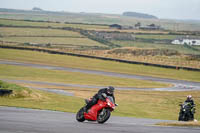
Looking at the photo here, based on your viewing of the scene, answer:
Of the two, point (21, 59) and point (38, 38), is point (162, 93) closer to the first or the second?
point (21, 59)

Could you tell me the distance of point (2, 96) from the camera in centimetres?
2620

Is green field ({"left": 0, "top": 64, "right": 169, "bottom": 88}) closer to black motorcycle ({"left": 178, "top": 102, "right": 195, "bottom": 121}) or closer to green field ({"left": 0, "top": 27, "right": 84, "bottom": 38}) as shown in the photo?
black motorcycle ({"left": 178, "top": 102, "right": 195, "bottom": 121})

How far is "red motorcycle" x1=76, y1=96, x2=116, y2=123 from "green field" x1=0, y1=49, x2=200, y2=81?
157ft

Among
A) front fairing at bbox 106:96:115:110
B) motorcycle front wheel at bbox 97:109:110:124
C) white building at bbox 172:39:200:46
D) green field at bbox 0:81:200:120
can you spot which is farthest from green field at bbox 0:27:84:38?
front fairing at bbox 106:96:115:110

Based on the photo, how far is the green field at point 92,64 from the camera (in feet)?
218

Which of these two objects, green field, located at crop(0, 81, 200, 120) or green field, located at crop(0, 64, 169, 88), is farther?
green field, located at crop(0, 64, 169, 88)

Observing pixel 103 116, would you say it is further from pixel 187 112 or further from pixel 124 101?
pixel 124 101

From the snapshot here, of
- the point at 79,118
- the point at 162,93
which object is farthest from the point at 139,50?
the point at 79,118

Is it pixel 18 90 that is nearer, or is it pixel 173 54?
pixel 18 90

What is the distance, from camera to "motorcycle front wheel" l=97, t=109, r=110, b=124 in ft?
50.6

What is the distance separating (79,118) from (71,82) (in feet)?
109

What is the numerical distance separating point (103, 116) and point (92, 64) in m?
57.1

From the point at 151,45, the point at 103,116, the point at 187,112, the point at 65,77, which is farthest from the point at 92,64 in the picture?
the point at 151,45

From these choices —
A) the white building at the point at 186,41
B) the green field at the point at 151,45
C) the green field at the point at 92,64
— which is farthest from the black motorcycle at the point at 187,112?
the white building at the point at 186,41
